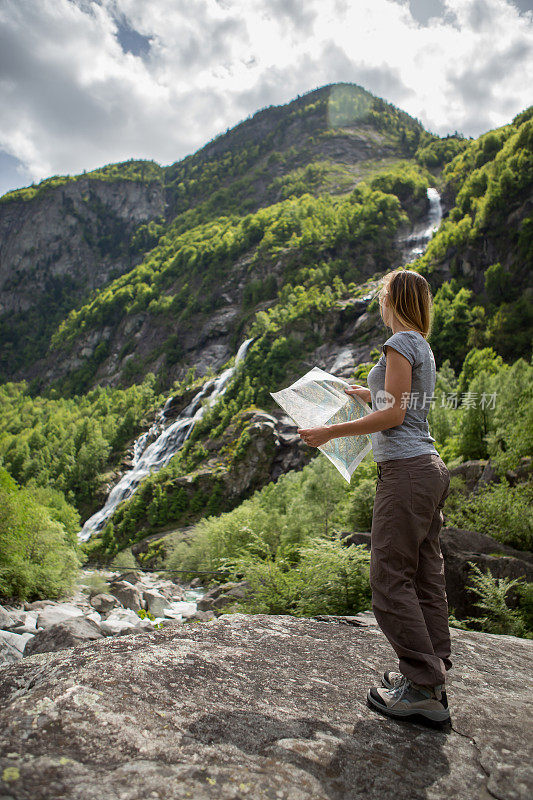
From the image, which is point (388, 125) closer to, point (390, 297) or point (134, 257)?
point (134, 257)

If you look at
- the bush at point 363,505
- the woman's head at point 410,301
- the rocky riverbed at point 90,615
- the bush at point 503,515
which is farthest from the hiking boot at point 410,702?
the bush at point 363,505

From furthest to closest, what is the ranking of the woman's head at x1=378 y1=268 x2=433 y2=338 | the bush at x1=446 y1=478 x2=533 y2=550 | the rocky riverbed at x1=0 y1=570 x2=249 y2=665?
the bush at x1=446 y1=478 x2=533 y2=550, the rocky riverbed at x1=0 y1=570 x2=249 y2=665, the woman's head at x1=378 y1=268 x2=433 y2=338

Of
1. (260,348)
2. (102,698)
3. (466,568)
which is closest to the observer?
(102,698)

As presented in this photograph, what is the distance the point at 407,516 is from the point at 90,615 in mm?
10173

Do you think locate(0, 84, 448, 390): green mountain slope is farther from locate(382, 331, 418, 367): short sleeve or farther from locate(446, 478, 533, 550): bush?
locate(382, 331, 418, 367): short sleeve

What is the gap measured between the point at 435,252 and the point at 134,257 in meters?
123

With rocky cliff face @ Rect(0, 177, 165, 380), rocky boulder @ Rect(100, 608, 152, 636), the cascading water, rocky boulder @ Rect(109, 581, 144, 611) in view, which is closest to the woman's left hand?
rocky boulder @ Rect(100, 608, 152, 636)

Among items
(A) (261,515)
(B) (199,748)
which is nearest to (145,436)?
(A) (261,515)

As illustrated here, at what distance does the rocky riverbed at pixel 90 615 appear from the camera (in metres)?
6.10

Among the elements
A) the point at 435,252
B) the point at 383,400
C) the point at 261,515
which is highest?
the point at 435,252

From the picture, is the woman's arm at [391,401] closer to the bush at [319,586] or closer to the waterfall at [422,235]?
the bush at [319,586]

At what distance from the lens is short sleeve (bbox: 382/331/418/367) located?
9.16 feet

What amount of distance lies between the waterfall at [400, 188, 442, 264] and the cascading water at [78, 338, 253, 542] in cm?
3529

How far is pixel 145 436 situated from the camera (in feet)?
225
